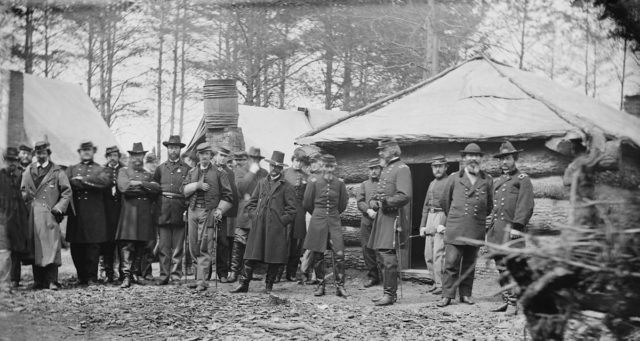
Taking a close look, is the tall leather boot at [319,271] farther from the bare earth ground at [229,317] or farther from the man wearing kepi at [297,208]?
the man wearing kepi at [297,208]

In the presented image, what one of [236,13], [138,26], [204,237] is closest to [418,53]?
[236,13]

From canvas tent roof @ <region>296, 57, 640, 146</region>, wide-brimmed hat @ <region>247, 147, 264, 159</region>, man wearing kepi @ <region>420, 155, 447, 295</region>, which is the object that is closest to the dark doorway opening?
canvas tent roof @ <region>296, 57, 640, 146</region>

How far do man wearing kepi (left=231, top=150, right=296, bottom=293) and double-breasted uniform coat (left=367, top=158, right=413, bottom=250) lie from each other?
1.15 m

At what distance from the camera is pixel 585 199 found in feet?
10.2

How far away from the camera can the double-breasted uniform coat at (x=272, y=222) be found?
9133mm

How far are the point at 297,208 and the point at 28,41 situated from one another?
10640mm

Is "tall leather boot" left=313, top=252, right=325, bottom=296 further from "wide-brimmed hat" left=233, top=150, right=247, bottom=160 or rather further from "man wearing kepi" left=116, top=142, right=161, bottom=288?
"wide-brimmed hat" left=233, top=150, right=247, bottom=160

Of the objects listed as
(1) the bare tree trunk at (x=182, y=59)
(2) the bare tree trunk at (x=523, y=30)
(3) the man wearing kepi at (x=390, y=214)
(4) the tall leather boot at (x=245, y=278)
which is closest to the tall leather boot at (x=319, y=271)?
(3) the man wearing kepi at (x=390, y=214)

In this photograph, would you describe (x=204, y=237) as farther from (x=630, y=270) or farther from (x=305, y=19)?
(x=305, y=19)

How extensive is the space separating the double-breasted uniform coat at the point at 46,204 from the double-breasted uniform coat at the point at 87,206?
231 mm

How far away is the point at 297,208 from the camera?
10273mm

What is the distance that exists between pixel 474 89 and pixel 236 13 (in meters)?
15.2

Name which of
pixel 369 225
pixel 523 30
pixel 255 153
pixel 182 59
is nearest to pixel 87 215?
pixel 255 153

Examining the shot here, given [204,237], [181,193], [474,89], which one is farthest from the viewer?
[474,89]
